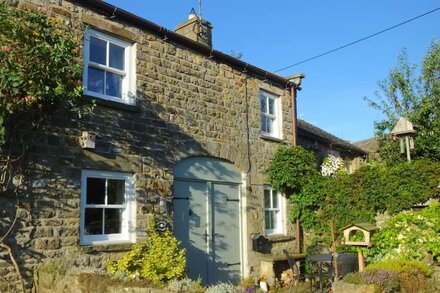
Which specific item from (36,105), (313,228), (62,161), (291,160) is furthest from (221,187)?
(36,105)

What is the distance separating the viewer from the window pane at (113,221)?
26.4ft

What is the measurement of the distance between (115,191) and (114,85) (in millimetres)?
2060

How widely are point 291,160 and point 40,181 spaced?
265 inches

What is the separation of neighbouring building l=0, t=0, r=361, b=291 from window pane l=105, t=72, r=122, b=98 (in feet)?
0.07

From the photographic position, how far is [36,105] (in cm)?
708

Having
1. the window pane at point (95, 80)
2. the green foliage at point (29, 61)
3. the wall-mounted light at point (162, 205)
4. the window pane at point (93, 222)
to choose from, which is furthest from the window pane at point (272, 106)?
the green foliage at point (29, 61)

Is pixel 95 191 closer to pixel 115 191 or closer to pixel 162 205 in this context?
pixel 115 191

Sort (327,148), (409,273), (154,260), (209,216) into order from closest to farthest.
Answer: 1. (409,273)
2. (154,260)
3. (209,216)
4. (327,148)

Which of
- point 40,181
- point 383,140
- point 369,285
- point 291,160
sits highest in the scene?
point 383,140

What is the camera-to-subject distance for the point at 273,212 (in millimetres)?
12008

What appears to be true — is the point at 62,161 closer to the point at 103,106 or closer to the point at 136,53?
the point at 103,106

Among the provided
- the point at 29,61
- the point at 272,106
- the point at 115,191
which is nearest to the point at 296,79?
→ the point at 272,106

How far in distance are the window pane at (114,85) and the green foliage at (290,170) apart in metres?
4.90

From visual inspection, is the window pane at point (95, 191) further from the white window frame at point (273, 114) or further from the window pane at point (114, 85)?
the white window frame at point (273, 114)
